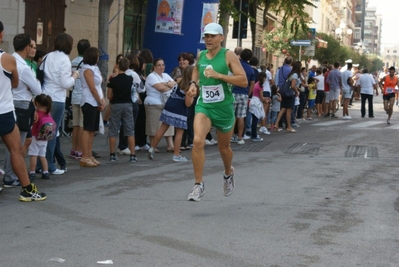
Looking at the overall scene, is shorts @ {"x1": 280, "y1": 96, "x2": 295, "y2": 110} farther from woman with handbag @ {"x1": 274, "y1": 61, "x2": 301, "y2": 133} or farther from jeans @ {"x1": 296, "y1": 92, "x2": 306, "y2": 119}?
jeans @ {"x1": 296, "y1": 92, "x2": 306, "y2": 119}

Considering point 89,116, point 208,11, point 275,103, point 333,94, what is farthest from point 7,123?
point 333,94

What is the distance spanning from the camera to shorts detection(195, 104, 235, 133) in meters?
9.09

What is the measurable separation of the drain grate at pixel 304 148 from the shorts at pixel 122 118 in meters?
3.49

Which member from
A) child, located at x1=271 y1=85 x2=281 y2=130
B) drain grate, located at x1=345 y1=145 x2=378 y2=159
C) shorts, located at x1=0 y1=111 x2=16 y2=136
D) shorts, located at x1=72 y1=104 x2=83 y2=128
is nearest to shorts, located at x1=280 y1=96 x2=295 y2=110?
child, located at x1=271 y1=85 x2=281 y2=130

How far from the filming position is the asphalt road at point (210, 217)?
642cm

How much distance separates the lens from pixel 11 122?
8.71 meters

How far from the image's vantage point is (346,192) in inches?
404

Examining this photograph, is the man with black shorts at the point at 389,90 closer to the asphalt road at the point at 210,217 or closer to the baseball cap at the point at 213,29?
the asphalt road at the point at 210,217

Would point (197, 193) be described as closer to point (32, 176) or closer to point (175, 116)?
point (32, 176)

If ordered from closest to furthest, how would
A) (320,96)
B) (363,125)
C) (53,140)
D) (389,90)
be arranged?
(53,140) → (363,125) → (389,90) → (320,96)

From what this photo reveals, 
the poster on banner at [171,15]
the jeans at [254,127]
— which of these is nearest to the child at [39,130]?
the jeans at [254,127]

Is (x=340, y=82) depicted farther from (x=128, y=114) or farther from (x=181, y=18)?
(x=128, y=114)

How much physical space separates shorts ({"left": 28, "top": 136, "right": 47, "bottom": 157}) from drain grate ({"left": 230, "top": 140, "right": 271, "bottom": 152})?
589 cm

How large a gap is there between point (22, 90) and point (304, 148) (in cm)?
769
